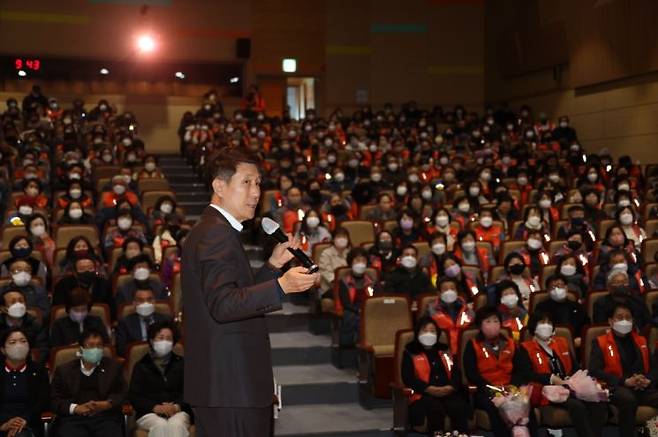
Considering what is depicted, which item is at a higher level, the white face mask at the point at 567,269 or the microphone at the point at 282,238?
the microphone at the point at 282,238

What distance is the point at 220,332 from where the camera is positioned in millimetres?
2514

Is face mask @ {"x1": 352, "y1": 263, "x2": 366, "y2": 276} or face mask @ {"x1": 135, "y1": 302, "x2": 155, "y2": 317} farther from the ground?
face mask @ {"x1": 352, "y1": 263, "x2": 366, "y2": 276}

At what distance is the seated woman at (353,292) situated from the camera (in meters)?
7.60

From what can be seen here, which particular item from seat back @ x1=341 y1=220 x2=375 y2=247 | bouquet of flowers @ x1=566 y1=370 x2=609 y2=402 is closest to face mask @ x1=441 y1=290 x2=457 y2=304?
bouquet of flowers @ x1=566 y1=370 x2=609 y2=402

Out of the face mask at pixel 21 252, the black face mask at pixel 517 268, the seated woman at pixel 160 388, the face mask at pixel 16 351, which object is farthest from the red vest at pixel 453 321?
the face mask at pixel 21 252

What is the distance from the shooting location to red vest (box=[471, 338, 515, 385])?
6.61 meters

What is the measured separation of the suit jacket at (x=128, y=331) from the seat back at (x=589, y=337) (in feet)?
9.89

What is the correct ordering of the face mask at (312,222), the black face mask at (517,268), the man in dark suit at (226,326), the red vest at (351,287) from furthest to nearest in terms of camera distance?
the face mask at (312,222)
the black face mask at (517,268)
the red vest at (351,287)
the man in dark suit at (226,326)

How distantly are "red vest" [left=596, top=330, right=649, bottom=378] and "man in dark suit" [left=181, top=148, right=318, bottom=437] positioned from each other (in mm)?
4770

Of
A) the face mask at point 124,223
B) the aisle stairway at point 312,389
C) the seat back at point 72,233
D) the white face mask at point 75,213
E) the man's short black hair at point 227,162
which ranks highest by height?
the white face mask at point 75,213

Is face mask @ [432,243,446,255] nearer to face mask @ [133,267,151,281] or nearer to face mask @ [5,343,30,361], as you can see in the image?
face mask @ [133,267,151,281]

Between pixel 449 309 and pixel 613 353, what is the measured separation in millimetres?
1268

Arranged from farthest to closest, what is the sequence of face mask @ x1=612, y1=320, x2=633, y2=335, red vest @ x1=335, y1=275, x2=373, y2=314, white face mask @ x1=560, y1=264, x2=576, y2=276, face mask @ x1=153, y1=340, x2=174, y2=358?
white face mask @ x1=560, y1=264, x2=576, y2=276
red vest @ x1=335, y1=275, x2=373, y2=314
face mask @ x1=612, y1=320, x2=633, y2=335
face mask @ x1=153, y1=340, x2=174, y2=358

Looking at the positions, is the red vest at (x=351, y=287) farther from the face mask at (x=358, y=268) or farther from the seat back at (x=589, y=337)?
the seat back at (x=589, y=337)
